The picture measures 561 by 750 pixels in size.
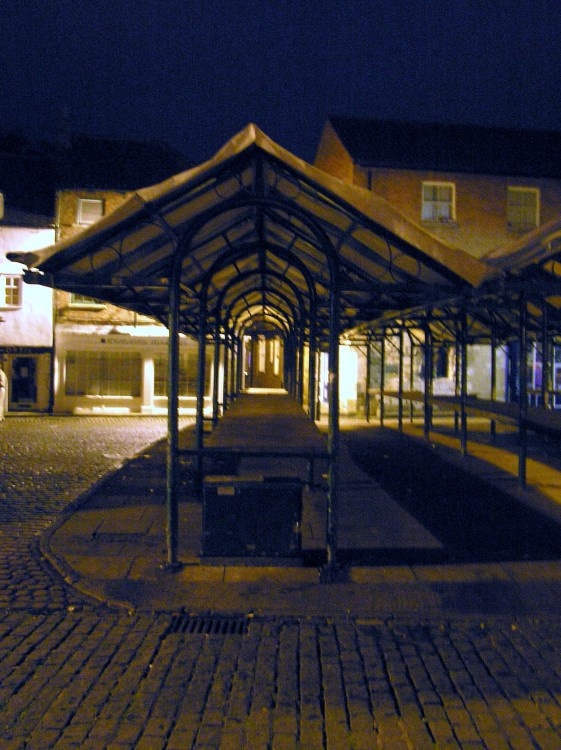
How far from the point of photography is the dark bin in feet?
20.4

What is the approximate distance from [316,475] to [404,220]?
621 cm

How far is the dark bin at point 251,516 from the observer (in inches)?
245

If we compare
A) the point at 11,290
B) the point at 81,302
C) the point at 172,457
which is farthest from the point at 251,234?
the point at 11,290

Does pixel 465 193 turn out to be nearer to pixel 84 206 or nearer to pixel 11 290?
pixel 84 206

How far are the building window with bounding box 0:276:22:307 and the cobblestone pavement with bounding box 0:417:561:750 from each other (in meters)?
20.0

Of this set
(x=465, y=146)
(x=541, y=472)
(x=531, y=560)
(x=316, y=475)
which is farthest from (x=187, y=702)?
(x=465, y=146)

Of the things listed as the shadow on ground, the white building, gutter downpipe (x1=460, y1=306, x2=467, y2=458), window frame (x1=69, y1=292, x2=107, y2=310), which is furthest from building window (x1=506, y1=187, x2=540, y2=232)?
the white building

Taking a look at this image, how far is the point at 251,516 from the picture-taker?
6.25 m

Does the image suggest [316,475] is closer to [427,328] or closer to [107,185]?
[427,328]

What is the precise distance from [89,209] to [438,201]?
1198 cm

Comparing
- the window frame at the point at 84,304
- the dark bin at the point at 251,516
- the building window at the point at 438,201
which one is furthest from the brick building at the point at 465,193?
the dark bin at the point at 251,516

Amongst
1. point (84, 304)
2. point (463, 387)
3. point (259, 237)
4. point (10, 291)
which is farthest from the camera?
point (84, 304)

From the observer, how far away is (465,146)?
2619cm

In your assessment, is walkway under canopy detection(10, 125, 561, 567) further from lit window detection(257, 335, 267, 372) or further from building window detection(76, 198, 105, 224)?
building window detection(76, 198, 105, 224)
